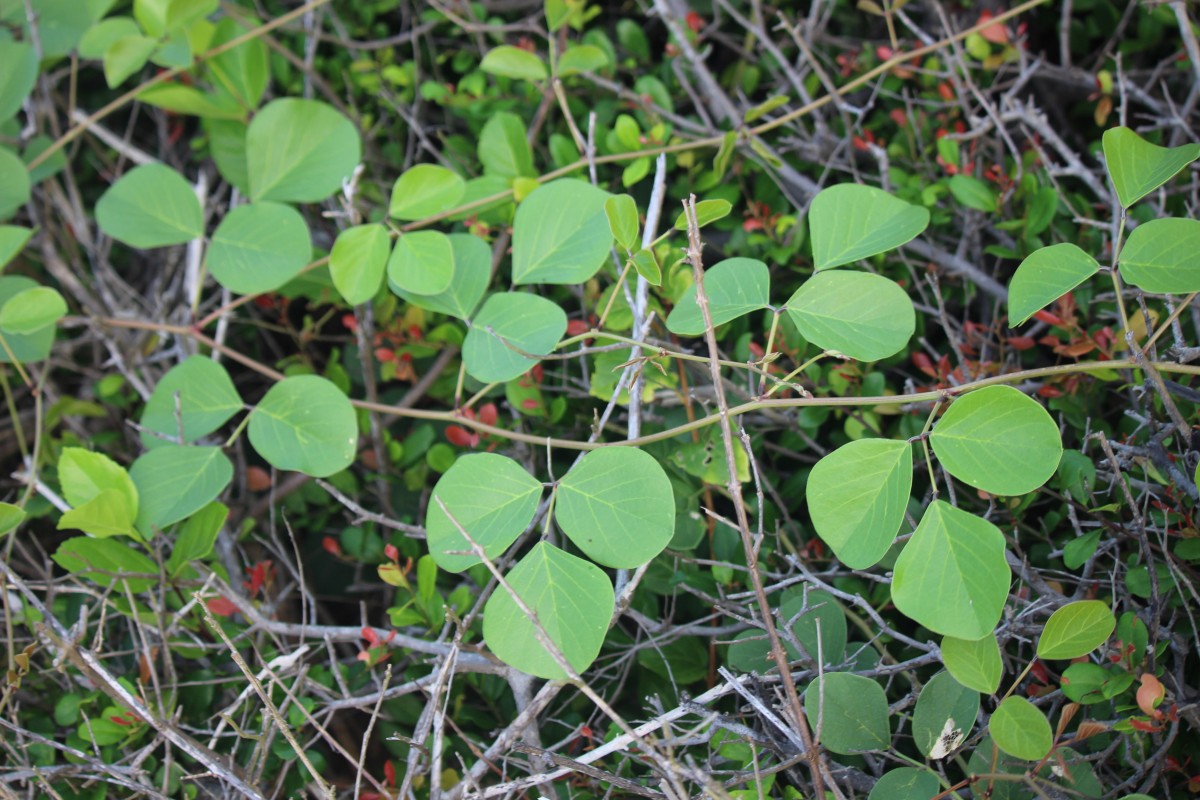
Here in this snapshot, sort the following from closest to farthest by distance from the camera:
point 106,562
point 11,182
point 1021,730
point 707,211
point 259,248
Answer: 1. point 1021,730
2. point 707,211
3. point 106,562
4. point 259,248
5. point 11,182

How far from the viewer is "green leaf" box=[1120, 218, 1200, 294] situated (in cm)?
83

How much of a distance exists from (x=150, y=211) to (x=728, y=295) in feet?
2.89

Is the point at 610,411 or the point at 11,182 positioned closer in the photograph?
the point at 610,411

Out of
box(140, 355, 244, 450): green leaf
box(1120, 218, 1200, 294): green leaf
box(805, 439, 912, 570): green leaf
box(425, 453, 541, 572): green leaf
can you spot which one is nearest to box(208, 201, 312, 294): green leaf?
box(140, 355, 244, 450): green leaf

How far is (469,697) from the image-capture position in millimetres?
1220

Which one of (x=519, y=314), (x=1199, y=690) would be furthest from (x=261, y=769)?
(x=1199, y=690)

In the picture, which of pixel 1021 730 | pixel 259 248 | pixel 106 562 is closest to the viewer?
pixel 1021 730

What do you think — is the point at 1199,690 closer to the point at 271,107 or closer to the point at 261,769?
Answer: the point at 261,769

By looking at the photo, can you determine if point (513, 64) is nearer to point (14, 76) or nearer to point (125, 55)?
point (125, 55)

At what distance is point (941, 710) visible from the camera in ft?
2.78

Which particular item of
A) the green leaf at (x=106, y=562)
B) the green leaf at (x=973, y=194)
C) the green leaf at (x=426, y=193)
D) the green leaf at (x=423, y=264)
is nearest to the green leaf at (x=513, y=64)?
the green leaf at (x=426, y=193)

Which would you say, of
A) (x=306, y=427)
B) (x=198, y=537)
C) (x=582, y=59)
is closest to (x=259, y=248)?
(x=306, y=427)

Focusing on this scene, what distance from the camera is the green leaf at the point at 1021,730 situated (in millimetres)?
782

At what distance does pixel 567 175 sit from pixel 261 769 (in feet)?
2.90
